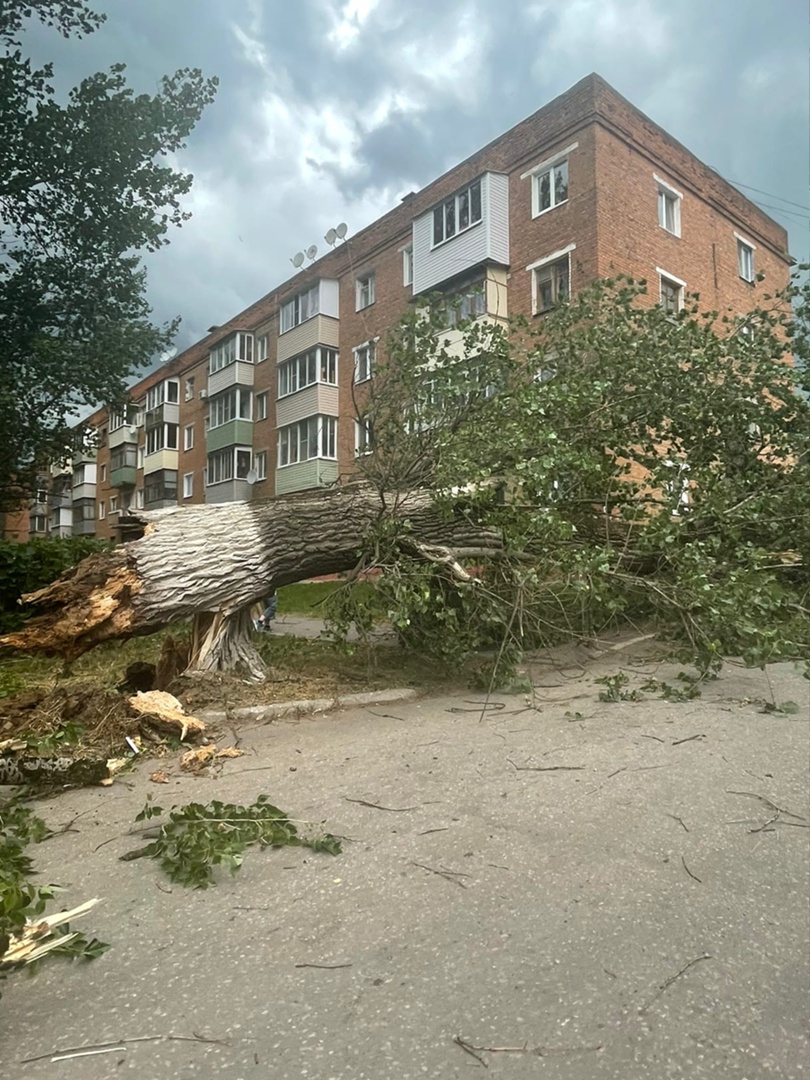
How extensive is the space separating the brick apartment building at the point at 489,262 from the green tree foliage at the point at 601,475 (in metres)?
1.76

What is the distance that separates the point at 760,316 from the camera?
29.1ft

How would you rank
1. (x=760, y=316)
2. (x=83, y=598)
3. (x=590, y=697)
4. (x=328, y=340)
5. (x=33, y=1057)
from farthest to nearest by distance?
(x=328, y=340)
(x=760, y=316)
(x=590, y=697)
(x=83, y=598)
(x=33, y=1057)

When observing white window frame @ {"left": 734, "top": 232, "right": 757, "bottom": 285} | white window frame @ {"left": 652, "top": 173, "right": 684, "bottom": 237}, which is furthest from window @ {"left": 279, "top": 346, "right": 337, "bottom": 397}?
white window frame @ {"left": 734, "top": 232, "right": 757, "bottom": 285}

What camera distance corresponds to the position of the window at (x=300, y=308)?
26.5 metres

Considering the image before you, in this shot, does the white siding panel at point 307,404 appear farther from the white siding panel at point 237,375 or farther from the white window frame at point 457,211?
the white window frame at point 457,211

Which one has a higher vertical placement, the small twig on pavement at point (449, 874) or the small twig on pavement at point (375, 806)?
the small twig on pavement at point (375, 806)

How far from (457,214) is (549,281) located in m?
3.68

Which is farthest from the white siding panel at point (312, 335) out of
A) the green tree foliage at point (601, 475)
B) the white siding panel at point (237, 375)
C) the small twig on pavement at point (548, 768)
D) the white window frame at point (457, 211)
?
the small twig on pavement at point (548, 768)

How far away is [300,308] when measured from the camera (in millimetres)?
27328

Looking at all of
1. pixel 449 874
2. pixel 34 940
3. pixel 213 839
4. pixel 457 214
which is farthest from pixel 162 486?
pixel 34 940

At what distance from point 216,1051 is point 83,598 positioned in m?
3.76

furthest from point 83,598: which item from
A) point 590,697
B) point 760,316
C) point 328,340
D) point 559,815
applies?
point 328,340

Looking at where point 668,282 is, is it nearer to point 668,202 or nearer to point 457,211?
point 668,202

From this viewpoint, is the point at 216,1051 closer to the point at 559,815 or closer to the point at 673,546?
the point at 559,815
